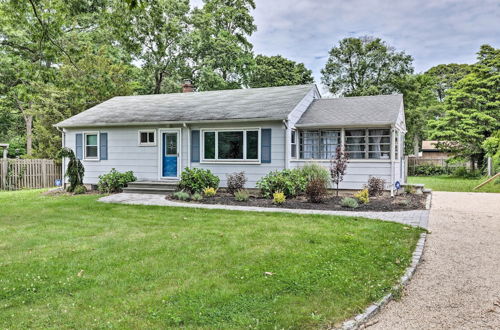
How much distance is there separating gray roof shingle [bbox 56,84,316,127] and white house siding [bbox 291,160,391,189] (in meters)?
3.03

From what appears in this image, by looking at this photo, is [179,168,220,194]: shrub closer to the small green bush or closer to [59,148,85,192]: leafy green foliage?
the small green bush

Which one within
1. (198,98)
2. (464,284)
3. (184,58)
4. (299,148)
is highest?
(184,58)

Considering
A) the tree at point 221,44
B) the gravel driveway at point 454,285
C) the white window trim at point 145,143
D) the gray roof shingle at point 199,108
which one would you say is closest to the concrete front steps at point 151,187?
the white window trim at point 145,143

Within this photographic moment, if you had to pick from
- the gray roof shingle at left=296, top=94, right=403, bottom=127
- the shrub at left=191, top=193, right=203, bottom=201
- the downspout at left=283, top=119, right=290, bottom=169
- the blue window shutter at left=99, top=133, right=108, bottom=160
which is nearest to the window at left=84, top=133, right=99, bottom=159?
the blue window shutter at left=99, top=133, right=108, bottom=160

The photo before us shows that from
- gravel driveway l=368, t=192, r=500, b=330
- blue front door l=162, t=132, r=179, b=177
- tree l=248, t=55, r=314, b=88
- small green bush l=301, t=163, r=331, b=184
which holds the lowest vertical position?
gravel driveway l=368, t=192, r=500, b=330

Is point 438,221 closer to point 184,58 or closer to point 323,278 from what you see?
point 323,278

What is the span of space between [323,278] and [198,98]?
1303cm

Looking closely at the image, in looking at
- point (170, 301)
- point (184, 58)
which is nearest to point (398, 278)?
point (170, 301)

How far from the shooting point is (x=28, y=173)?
53.5 ft

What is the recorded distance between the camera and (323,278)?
398 centimetres

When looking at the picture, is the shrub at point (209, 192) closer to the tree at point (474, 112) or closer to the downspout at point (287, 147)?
the downspout at point (287, 147)

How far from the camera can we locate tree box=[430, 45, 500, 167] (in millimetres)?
20797

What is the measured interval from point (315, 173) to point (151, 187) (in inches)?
239

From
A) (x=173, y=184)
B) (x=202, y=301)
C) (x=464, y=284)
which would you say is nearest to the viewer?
(x=202, y=301)
